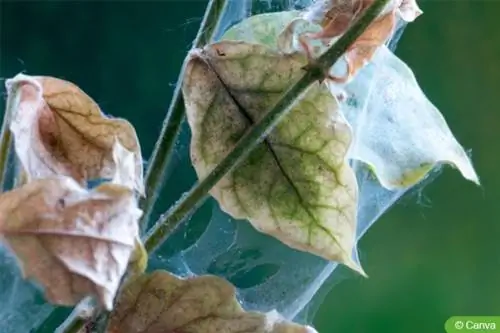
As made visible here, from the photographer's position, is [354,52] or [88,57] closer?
[354,52]

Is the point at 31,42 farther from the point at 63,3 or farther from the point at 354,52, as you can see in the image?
the point at 354,52

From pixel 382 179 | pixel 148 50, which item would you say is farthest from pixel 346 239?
pixel 148 50

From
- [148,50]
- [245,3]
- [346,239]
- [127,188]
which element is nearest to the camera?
[127,188]

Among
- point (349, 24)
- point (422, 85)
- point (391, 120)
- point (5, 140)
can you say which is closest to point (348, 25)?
point (349, 24)

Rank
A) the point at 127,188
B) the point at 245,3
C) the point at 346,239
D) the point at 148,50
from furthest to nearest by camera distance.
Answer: the point at 148,50 < the point at 245,3 < the point at 346,239 < the point at 127,188

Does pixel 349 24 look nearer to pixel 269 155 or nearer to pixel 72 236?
pixel 269 155

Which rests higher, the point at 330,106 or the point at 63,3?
the point at 330,106

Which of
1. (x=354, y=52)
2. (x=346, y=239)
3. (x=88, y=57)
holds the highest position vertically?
(x=354, y=52)
